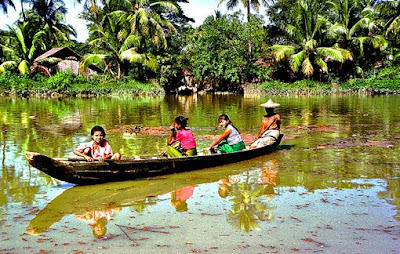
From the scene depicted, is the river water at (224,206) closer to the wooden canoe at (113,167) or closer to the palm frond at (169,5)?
the wooden canoe at (113,167)

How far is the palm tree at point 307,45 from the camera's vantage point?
2766cm

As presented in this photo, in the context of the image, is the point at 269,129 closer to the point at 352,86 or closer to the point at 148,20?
the point at 148,20

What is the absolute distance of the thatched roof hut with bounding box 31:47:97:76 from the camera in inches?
1155

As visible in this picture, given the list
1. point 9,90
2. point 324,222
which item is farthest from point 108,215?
point 9,90

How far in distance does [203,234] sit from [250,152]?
143 inches

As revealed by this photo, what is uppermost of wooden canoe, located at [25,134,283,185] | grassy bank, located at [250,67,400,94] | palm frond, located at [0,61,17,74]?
palm frond, located at [0,61,17,74]

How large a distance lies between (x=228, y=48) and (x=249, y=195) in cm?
2764

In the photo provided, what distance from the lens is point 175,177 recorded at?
253 inches

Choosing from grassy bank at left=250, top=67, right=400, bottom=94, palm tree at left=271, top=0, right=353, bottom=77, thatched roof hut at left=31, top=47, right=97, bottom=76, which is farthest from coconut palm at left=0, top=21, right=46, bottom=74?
palm tree at left=271, top=0, right=353, bottom=77

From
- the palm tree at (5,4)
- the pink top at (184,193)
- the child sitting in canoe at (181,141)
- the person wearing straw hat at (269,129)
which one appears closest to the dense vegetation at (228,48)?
the palm tree at (5,4)

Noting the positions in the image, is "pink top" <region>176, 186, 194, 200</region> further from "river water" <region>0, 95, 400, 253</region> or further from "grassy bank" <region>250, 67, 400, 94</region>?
"grassy bank" <region>250, 67, 400, 94</region>

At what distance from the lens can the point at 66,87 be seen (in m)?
27.7

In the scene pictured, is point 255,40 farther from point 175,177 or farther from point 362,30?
point 175,177

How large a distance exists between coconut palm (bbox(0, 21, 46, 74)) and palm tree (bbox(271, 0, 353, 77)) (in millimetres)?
16636
